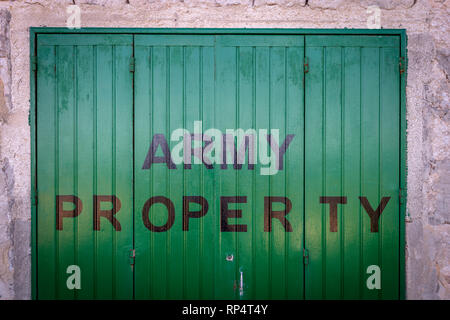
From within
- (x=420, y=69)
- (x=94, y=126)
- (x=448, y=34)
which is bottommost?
(x=94, y=126)

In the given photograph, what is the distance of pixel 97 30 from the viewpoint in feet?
8.51

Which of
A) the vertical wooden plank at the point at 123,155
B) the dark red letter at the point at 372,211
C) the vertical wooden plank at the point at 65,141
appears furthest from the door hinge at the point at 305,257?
the vertical wooden plank at the point at 65,141

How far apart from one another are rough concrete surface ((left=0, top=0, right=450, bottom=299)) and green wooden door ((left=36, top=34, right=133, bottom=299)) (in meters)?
0.15

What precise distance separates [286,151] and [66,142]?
5.87 ft

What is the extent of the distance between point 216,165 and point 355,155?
1.14 m

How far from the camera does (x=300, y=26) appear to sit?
2625 millimetres

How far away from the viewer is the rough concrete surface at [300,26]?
2.59 m

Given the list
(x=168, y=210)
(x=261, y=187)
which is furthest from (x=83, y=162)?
(x=261, y=187)

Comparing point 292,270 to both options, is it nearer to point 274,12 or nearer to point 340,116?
point 340,116

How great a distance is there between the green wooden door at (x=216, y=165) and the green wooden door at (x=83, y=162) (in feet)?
0.45

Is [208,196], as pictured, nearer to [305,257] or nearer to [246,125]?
[246,125]

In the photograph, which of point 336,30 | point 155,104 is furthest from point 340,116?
point 155,104

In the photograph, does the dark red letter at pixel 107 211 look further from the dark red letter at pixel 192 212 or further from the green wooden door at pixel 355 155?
the green wooden door at pixel 355 155

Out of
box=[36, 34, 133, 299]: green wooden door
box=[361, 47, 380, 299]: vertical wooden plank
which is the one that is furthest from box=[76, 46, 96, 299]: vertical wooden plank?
box=[361, 47, 380, 299]: vertical wooden plank
